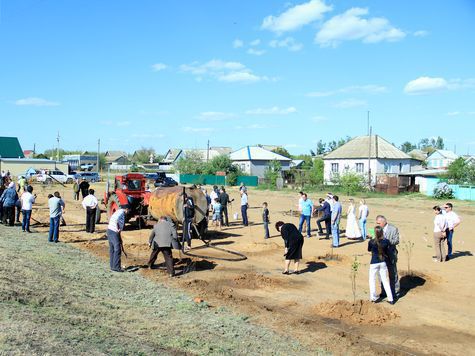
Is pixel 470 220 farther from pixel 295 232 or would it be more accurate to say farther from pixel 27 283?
pixel 27 283

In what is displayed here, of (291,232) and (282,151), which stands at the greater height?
(282,151)

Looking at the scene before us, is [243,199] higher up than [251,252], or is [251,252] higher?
[243,199]

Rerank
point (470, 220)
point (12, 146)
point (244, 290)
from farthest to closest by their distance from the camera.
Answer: point (12, 146) < point (470, 220) < point (244, 290)

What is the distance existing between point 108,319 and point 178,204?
831 cm

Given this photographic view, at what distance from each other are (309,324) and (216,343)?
221cm

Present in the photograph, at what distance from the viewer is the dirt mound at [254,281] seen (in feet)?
38.3

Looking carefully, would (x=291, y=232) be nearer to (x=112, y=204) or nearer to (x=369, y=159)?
(x=112, y=204)

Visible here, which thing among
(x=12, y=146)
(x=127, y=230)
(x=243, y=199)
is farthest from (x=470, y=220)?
(x=12, y=146)

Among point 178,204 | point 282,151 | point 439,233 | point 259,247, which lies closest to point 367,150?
point 259,247

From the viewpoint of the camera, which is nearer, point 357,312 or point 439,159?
point 357,312

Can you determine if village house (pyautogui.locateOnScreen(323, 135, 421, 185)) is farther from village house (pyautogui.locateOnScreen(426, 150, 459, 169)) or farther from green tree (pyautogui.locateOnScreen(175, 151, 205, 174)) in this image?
village house (pyautogui.locateOnScreen(426, 150, 459, 169))

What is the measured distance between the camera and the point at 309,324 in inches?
348

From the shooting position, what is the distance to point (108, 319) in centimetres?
786

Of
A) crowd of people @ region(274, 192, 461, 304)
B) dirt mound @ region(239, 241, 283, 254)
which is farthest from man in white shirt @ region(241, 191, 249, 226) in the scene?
dirt mound @ region(239, 241, 283, 254)
